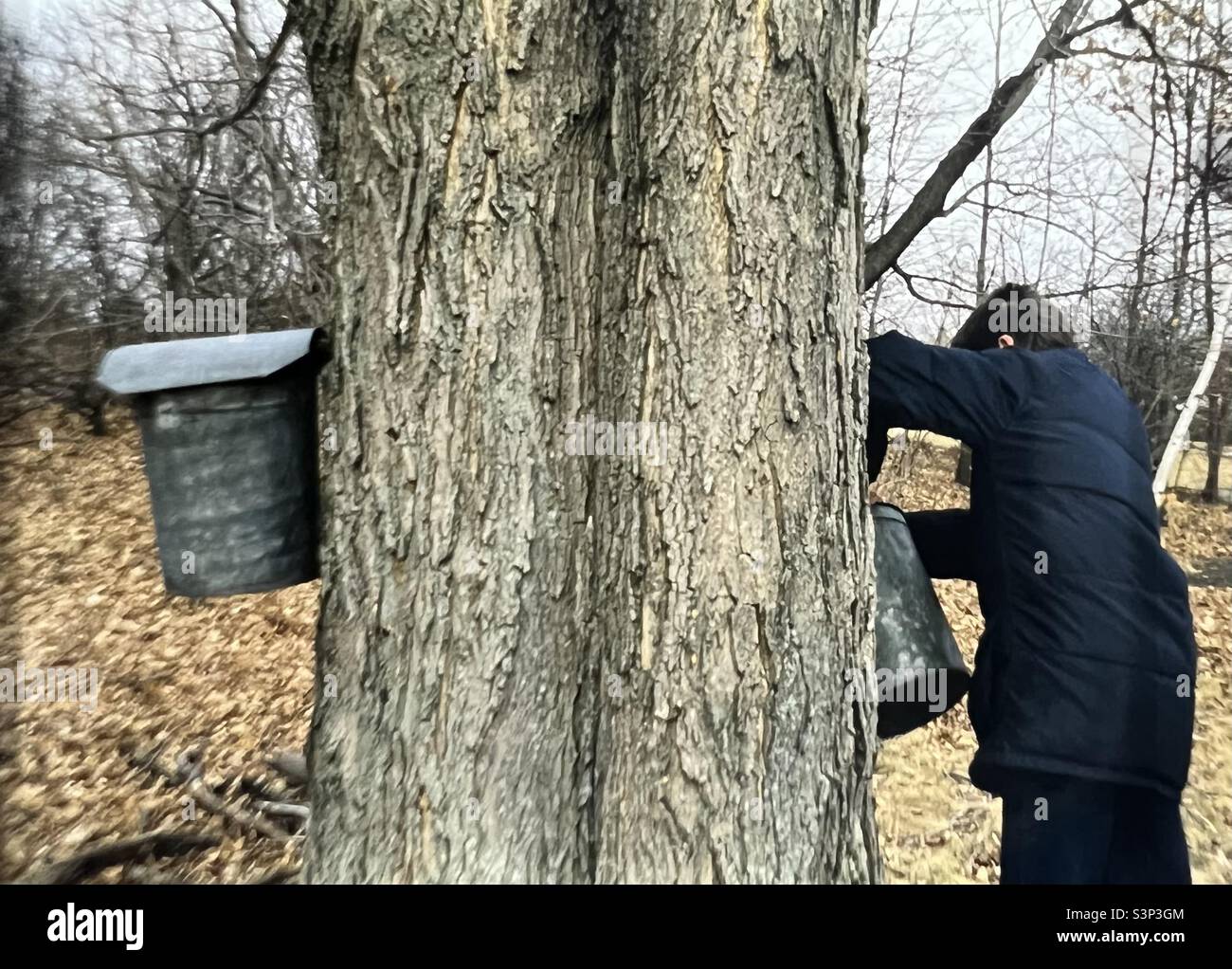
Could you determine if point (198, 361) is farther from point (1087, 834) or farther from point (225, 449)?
point (1087, 834)

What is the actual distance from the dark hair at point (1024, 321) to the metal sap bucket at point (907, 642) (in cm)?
76

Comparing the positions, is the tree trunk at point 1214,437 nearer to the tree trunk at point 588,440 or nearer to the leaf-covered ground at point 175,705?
the leaf-covered ground at point 175,705

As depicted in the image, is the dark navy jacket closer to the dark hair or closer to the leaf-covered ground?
the dark hair

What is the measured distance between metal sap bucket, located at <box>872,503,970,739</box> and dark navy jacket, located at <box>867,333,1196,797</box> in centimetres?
21

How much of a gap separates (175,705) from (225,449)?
234 cm

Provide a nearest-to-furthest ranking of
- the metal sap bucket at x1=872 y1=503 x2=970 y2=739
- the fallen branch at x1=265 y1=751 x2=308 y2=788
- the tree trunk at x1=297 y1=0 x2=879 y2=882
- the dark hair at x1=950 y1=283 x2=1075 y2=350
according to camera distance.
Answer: the tree trunk at x1=297 y1=0 x2=879 y2=882 → the metal sap bucket at x1=872 y1=503 x2=970 y2=739 → the dark hair at x1=950 y1=283 x2=1075 y2=350 → the fallen branch at x1=265 y1=751 x2=308 y2=788

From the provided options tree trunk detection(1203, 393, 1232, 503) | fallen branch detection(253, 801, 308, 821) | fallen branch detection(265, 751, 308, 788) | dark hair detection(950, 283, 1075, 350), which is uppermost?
dark hair detection(950, 283, 1075, 350)

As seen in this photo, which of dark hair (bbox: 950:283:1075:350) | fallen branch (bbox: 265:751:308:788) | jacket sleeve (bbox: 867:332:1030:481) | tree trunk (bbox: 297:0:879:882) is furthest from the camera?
fallen branch (bbox: 265:751:308:788)

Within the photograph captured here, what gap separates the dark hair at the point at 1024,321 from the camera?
245cm

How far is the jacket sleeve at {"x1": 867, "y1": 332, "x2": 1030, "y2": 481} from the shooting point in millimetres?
2203

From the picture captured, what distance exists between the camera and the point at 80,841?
2.75 meters

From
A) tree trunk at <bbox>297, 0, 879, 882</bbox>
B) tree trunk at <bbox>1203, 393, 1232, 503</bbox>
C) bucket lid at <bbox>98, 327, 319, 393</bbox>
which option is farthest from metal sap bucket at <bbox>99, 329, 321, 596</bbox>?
tree trunk at <bbox>1203, 393, 1232, 503</bbox>

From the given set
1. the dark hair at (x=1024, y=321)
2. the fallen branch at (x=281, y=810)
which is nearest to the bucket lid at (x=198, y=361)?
the fallen branch at (x=281, y=810)

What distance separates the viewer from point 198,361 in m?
1.71
